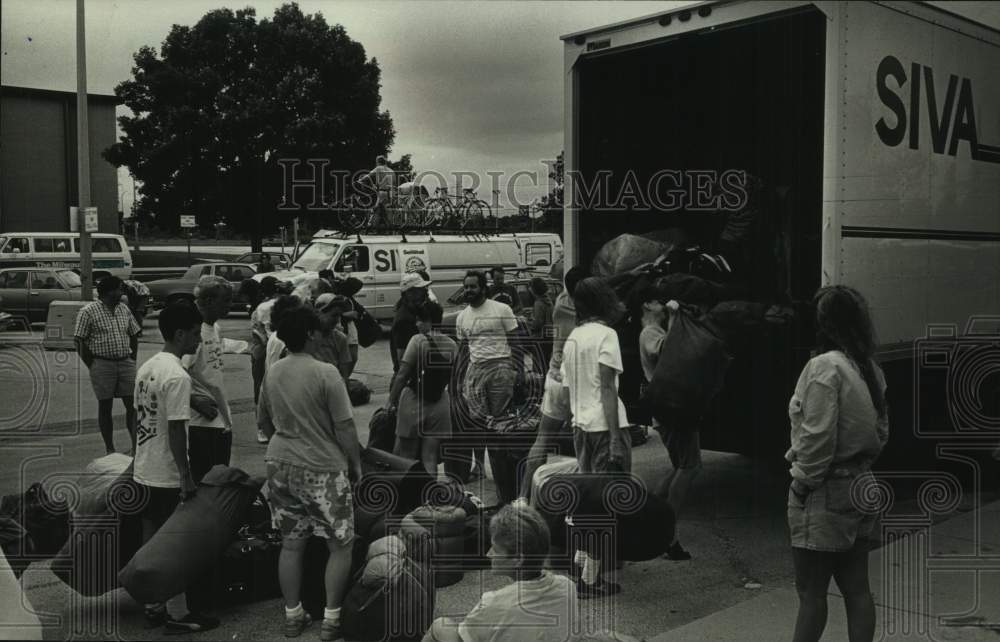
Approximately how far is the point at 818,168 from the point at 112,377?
621cm

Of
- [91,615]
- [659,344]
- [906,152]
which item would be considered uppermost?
[906,152]

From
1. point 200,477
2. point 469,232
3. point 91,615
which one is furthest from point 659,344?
point 469,232

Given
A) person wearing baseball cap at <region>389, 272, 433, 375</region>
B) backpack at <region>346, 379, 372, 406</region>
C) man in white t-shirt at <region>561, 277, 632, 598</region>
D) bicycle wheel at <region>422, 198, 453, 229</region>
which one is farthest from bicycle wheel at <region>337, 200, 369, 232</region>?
man in white t-shirt at <region>561, 277, 632, 598</region>

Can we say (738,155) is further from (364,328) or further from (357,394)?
(357,394)

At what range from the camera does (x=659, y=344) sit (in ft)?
20.9

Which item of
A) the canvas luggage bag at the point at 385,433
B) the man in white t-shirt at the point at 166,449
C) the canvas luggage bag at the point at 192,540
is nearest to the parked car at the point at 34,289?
the canvas luggage bag at the point at 385,433

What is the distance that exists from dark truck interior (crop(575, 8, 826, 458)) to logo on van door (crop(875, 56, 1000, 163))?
24.6 inches

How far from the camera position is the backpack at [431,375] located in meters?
6.74

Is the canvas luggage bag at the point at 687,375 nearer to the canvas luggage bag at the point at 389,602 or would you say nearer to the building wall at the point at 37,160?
the canvas luggage bag at the point at 389,602

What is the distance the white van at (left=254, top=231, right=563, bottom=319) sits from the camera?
2097 cm

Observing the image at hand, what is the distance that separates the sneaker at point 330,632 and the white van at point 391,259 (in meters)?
15.7

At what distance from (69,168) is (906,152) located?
111 feet

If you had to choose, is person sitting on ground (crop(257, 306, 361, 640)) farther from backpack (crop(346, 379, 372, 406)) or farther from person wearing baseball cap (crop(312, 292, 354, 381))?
backpack (crop(346, 379, 372, 406))

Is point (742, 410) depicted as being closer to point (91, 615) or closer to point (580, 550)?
point (580, 550)
